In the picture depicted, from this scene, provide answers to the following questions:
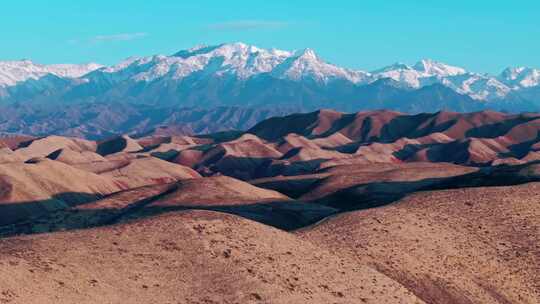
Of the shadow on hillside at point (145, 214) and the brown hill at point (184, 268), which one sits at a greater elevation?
the brown hill at point (184, 268)

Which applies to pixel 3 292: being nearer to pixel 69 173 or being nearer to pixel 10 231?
pixel 10 231

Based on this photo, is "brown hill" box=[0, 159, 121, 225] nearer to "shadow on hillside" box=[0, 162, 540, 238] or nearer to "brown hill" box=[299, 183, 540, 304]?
"shadow on hillside" box=[0, 162, 540, 238]

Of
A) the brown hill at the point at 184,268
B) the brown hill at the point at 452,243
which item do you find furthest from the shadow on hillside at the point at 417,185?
the brown hill at the point at 184,268

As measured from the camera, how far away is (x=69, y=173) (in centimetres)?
15188

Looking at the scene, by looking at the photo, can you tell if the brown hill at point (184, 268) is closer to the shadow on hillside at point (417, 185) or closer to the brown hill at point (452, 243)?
the brown hill at point (452, 243)

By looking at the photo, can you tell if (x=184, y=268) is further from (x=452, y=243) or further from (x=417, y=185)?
(x=417, y=185)

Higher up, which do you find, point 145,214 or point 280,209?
point 145,214

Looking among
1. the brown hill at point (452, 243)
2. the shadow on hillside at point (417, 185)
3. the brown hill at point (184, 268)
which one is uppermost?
the brown hill at point (184, 268)

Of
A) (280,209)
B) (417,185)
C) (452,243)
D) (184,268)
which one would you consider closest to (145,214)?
(280,209)

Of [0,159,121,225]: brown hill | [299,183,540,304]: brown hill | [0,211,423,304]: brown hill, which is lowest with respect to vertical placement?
[0,159,121,225]: brown hill

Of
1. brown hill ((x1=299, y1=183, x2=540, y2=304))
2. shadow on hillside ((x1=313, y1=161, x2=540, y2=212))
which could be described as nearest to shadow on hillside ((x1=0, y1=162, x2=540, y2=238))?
shadow on hillside ((x1=313, y1=161, x2=540, y2=212))

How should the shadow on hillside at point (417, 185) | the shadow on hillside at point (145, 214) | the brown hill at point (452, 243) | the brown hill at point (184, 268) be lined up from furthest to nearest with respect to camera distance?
the shadow on hillside at point (417, 185) < the shadow on hillside at point (145, 214) < the brown hill at point (452, 243) < the brown hill at point (184, 268)

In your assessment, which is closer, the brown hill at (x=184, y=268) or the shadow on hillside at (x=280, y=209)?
the brown hill at (x=184, y=268)

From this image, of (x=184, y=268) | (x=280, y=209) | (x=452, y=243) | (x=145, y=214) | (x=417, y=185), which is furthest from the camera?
(x=417, y=185)
